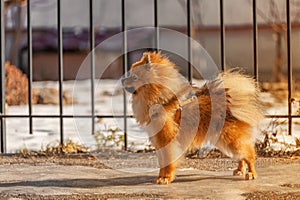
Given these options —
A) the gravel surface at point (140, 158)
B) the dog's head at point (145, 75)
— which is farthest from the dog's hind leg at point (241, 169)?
the dog's head at point (145, 75)

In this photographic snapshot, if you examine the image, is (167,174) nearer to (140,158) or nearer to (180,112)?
(180,112)

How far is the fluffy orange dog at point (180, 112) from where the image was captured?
12.2ft

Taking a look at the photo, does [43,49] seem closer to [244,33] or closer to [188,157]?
[244,33]

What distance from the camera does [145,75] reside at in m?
3.74

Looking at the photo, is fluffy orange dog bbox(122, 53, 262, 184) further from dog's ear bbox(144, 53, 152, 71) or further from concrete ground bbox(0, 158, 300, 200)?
concrete ground bbox(0, 158, 300, 200)

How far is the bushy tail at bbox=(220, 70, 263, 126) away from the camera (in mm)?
3779

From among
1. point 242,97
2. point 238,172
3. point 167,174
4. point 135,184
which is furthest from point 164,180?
point 242,97

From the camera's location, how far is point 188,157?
15.4 ft

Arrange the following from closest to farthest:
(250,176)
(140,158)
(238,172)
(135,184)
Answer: (135,184), (250,176), (238,172), (140,158)

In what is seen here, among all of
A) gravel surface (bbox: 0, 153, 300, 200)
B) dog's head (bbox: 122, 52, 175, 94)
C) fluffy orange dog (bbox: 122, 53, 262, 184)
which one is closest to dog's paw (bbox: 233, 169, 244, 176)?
fluffy orange dog (bbox: 122, 53, 262, 184)

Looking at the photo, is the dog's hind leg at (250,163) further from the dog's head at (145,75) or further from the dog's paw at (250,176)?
the dog's head at (145,75)

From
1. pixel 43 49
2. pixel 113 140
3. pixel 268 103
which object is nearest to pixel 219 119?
pixel 113 140

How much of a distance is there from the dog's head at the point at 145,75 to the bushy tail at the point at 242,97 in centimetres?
36

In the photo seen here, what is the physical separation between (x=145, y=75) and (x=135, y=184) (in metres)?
0.59
